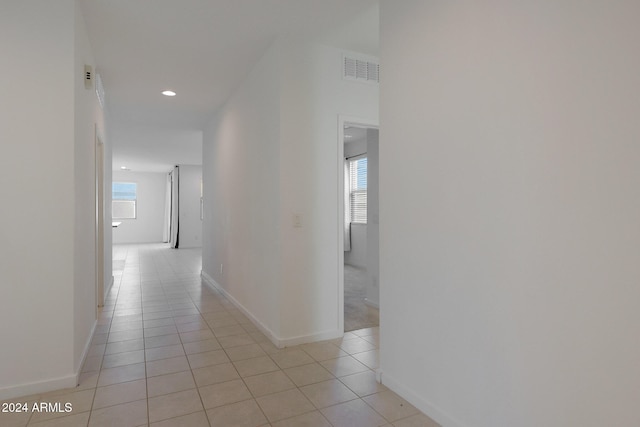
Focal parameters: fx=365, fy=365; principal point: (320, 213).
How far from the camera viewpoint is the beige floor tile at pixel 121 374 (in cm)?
256

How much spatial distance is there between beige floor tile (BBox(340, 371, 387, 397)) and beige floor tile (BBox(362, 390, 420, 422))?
57 millimetres

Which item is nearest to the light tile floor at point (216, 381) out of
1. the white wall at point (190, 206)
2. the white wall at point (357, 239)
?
the white wall at point (357, 239)

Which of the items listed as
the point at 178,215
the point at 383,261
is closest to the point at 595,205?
the point at 383,261

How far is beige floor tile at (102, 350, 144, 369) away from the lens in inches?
112

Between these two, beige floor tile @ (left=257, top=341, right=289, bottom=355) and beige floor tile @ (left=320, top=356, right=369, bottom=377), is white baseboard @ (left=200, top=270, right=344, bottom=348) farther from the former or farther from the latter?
beige floor tile @ (left=320, top=356, right=369, bottom=377)

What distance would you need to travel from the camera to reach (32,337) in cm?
232

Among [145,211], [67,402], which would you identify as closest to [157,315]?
[67,402]

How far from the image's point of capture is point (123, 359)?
296cm

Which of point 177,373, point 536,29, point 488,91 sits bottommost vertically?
point 177,373

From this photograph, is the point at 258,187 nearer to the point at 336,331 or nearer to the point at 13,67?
the point at 336,331

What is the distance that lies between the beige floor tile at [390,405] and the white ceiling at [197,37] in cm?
271

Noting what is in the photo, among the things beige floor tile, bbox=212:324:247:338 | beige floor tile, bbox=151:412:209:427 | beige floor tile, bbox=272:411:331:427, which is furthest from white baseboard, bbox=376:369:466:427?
beige floor tile, bbox=212:324:247:338

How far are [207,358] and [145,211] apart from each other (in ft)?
39.7

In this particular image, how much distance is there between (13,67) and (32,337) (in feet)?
5.60
